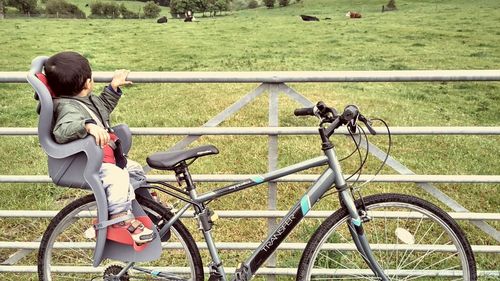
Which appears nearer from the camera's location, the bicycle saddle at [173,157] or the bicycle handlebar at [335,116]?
the bicycle handlebar at [335,116]

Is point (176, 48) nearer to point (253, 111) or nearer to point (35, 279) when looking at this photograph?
point (253, 111)

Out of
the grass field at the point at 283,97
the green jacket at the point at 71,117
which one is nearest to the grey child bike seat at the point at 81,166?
the green jacket at the point at 71,117

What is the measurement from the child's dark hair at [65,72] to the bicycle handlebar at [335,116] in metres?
1.17

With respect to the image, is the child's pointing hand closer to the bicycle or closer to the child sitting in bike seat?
the child sitting in bike seat

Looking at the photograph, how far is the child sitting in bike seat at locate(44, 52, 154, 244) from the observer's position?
2842mm

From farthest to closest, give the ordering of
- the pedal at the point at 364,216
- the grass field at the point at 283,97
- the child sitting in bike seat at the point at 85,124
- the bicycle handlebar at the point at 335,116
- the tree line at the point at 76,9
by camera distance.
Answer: the tree line at the point at 76,9
the grass field at the point at 283,97
the pedal at the point at 364,216
the child sitting in bike seat at the point at 85,124
the bicycle handlebar at the point at 335,116

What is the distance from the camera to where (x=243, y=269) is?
313cm

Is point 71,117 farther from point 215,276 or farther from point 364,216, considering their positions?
point 364,216

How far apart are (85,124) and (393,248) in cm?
222

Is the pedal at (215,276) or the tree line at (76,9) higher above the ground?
the tree line at (76,9)

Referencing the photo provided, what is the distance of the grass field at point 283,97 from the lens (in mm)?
6114

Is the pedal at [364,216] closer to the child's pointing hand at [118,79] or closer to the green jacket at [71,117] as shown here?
the green jacket at [71,117]

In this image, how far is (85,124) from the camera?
2.79 metres

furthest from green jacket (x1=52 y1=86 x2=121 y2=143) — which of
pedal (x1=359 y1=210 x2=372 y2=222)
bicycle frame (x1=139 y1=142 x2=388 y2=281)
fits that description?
pedal (x1=359 y1=210 x2=372 y2=222)
